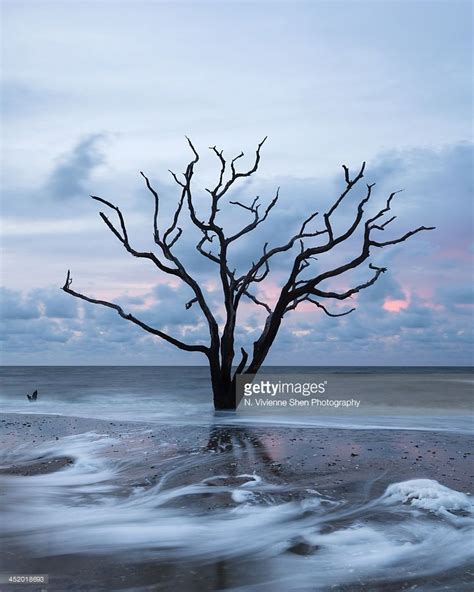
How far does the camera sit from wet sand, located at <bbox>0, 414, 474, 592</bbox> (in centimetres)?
Answer: 355

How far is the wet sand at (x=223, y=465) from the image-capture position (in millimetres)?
3549

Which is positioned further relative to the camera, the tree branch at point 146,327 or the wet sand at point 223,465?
the tree branch at point 146,327

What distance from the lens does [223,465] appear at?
6758mm

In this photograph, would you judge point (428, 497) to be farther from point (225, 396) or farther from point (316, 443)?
point (225, 396)

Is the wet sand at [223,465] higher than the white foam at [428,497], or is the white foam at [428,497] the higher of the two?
the white foam at [428,497]

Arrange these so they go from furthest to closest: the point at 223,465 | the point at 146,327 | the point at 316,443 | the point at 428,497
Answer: the point at 146,327
the point at 316,443
the point at 223,465
the point at 428,497

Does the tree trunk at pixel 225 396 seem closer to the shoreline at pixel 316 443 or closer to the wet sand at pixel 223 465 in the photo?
the shoreline at pixel 316 443

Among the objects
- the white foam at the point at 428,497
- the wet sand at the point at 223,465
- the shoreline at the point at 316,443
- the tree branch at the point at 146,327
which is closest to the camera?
the wet sand at the point at 223,465

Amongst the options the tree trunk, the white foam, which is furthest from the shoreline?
the tree trunk

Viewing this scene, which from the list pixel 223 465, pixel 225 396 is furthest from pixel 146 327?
pixel 223 465

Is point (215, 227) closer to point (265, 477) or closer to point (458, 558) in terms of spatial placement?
point (265, 477)

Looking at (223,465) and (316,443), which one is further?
(316,443)

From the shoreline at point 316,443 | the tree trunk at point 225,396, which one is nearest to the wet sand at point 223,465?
the shoreline at point 316,443

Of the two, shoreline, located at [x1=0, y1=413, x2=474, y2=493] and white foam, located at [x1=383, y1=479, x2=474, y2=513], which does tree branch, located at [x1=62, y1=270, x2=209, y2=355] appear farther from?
white foam, located at [x1=383, y1=479, x2=474, y2=513]
